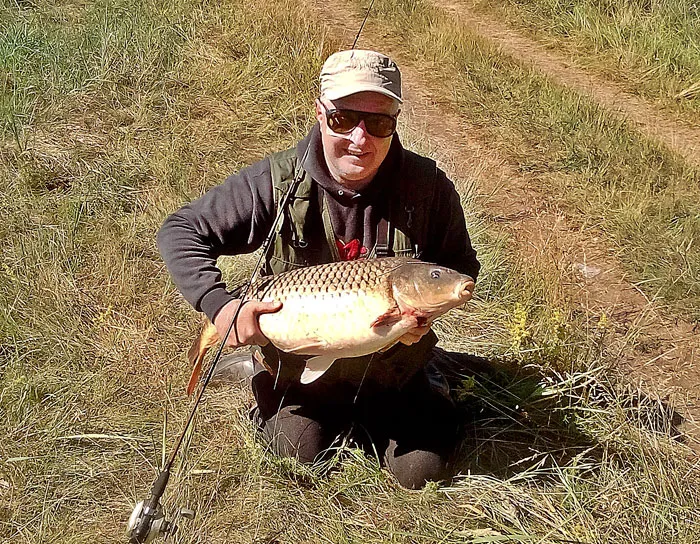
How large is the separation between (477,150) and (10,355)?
3.17m

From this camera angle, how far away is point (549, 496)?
2.32 metres

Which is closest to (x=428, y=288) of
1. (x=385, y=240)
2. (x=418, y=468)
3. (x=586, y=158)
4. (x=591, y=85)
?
(x=385, y=240)

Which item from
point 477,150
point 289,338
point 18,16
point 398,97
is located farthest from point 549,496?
point 18,16

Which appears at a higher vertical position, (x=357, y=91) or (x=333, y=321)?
(x=357, y=91)

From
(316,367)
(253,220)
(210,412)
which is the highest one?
(253,220)

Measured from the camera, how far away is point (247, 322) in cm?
189

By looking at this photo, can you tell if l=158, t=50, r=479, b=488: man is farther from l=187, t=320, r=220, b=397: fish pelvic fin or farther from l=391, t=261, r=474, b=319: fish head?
l=391, t=261, r=474, b=319: fish head

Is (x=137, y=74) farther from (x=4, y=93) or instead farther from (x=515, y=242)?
(x=515, y=242)

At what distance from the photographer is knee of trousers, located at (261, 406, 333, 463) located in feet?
8.08

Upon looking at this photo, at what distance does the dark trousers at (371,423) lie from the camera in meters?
2.46

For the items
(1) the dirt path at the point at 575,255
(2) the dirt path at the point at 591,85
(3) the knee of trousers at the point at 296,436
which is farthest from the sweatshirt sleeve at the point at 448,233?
(2) the dirt path at the point at 591,85

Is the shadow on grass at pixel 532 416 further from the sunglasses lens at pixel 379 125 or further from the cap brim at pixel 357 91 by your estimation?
the cap brim at pixel 357 91

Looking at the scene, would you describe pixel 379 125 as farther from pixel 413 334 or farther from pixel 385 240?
pixel 413 334

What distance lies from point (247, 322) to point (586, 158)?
10.7 ft
